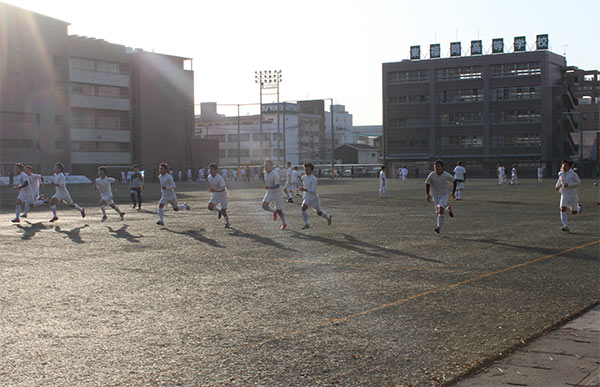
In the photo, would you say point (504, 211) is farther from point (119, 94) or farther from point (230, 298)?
point (119, 94)

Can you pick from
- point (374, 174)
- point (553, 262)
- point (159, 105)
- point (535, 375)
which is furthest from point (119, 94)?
point (535, 375)

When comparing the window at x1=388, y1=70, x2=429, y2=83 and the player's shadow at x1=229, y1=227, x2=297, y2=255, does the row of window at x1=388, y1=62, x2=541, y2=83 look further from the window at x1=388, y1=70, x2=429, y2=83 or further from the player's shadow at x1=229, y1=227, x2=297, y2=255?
the player's shadow at x1=229, y1=227, x2=297, y2=255

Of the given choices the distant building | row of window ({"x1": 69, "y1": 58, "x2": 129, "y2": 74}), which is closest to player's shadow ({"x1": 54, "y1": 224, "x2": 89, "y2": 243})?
row of window ({"x1": 69, "y1": 58, "x2": 129, "y2": 74})

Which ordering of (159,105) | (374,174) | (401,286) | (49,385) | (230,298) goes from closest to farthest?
1. (49,385)
2. (230,298)
3. (401,286)
4. (159,105)
5. (374,174)

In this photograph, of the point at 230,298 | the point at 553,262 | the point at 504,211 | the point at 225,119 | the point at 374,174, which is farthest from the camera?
the point at 225,119

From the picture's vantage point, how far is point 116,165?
2977 inches

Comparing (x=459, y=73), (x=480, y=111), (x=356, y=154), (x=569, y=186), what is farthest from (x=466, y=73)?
(x=569, y=186)

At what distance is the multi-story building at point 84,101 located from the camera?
210 feet

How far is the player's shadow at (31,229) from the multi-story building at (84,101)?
4809 cm

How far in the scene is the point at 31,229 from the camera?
60.0ft

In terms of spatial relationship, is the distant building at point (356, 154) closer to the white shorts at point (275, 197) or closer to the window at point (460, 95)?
the window at point (460, 95)

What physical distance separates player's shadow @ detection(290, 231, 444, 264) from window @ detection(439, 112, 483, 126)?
7569cm

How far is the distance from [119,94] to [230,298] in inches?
2888

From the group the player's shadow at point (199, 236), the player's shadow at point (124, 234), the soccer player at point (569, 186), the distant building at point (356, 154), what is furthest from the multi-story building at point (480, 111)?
the player's shadow at point (124, 234)
